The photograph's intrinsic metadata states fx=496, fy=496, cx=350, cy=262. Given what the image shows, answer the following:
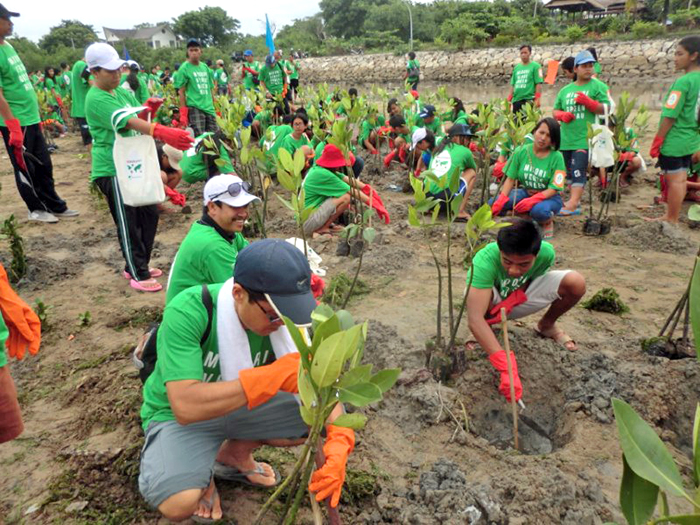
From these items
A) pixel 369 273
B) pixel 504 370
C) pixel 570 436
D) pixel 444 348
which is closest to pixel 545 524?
pixel 570 436

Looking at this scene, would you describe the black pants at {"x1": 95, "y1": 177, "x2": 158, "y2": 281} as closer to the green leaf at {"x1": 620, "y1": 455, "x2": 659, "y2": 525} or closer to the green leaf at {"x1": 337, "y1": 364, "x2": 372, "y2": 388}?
the green leaf at {"x1": 337, "y1": 364, "x2": 372, "y2": 388}

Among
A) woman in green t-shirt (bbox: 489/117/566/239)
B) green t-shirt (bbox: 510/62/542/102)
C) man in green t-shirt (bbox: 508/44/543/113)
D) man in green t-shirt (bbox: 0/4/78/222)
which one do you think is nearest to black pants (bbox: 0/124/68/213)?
man in green t-shirt (bbox: 0/4/78/222)

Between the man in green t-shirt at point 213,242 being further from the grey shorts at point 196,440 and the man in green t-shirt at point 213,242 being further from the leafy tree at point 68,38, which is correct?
the leafy tree at point 68,38

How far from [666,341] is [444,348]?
124 cm

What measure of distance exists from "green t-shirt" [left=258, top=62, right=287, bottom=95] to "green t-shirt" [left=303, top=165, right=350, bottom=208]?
5431 mm

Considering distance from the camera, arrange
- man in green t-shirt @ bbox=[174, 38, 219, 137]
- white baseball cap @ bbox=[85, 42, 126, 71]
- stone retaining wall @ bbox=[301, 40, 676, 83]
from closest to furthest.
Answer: white baseball cap @ bbox=[85, 42, 126, 71] → man in green t-shirt @ bbox=[174, 38, 219, 137] → stone retaining wall @ bbox=[301, 40, 676, 83]

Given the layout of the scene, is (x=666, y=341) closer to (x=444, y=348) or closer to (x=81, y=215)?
(x=444, y=348)

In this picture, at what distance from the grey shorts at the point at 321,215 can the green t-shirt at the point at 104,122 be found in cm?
187

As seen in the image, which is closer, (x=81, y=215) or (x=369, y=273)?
(x=369, y=273)

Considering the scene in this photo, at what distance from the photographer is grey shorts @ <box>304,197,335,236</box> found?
4.81m

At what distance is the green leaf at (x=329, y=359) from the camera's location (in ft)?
3.37

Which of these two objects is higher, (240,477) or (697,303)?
(697,303)

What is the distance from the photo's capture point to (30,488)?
6.84 feet

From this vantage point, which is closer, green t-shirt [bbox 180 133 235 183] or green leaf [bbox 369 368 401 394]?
green leaf [bbox 369 368 401 394]
